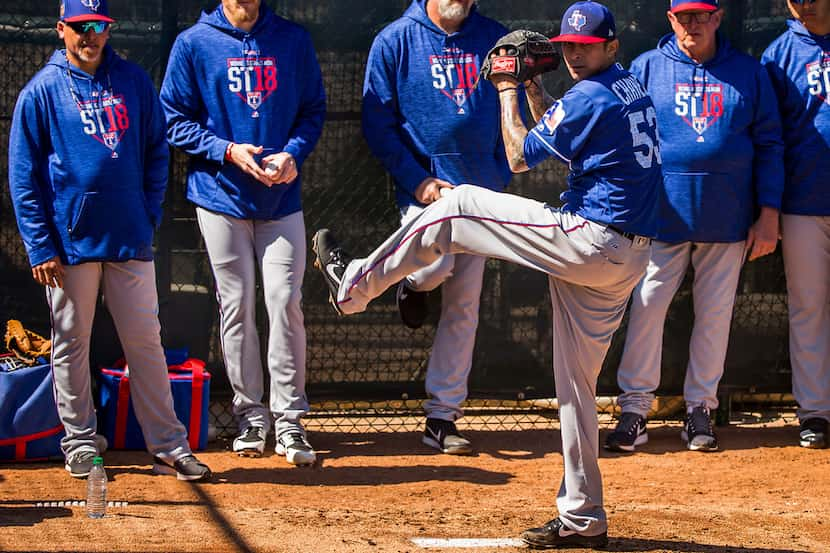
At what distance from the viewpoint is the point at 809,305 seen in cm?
721

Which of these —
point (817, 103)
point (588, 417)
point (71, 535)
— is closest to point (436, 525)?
point (588, 417)

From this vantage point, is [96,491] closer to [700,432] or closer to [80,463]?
[80,463]

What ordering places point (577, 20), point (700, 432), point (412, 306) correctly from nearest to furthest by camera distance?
point (577, 20)
point (412, 306)
point (700, 432)

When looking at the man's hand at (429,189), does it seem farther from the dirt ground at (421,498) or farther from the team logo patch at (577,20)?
the team logo patch at (577,20)

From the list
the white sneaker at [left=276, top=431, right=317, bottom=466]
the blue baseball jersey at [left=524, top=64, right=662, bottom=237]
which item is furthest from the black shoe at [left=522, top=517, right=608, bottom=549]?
the white sneaker at [left=276, top=431, right=317, bottom=466]

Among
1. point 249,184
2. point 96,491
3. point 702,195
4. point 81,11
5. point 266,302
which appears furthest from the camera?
point 702,195

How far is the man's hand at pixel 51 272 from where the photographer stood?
606cm

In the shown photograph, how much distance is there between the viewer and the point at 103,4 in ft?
20.2

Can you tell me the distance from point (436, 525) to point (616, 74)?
2073 mm

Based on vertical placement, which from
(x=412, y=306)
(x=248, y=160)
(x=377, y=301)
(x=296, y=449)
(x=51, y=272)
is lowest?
(x=296, y=449)

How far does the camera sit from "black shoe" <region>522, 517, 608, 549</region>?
517 cm

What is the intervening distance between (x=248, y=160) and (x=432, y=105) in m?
1.10

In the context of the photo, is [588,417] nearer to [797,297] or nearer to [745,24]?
[797,297]

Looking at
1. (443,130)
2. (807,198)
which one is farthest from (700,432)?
(443,130)
